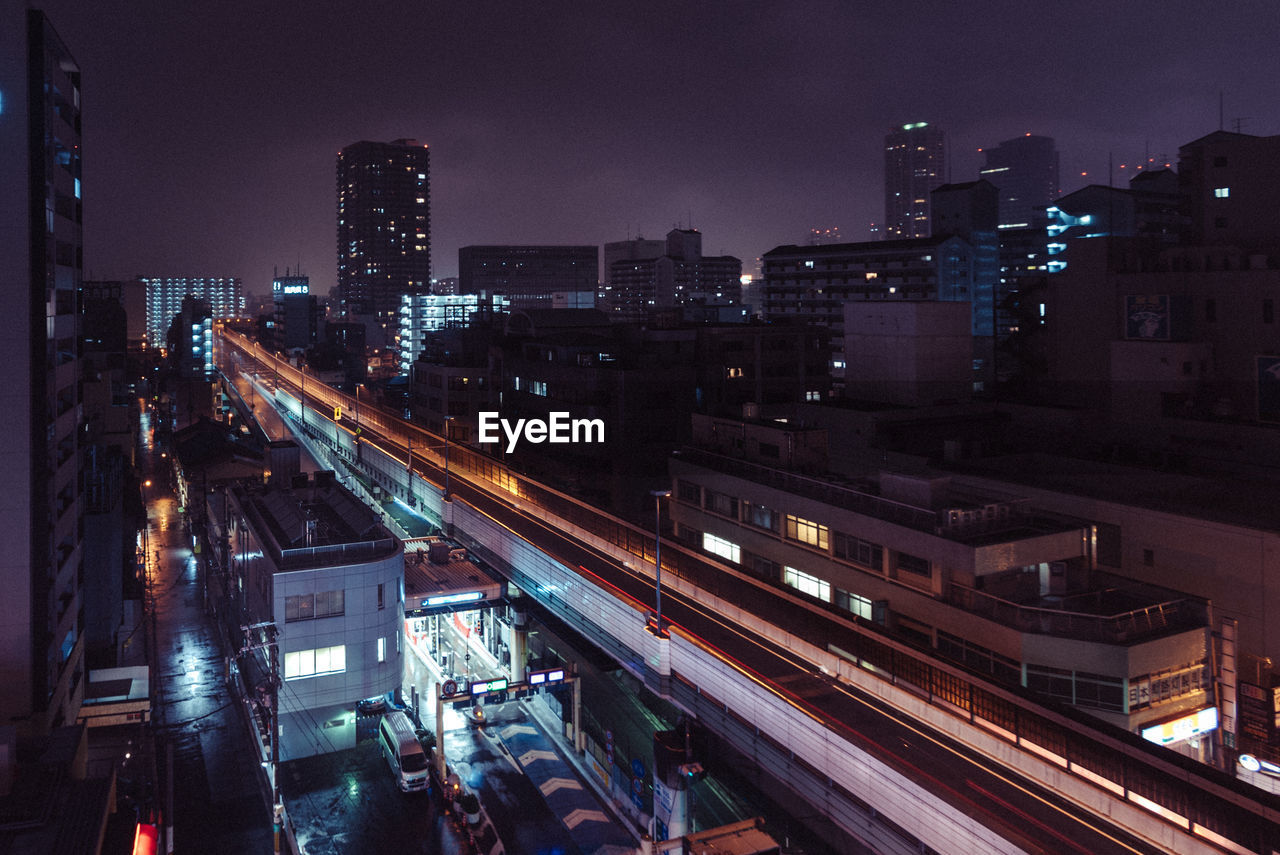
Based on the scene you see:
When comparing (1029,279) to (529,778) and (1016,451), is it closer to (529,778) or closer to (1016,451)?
(1016,451)

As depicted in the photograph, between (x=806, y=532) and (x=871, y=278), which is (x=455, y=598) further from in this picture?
(x=871, y=278)

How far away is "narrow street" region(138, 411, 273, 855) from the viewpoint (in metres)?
22.1

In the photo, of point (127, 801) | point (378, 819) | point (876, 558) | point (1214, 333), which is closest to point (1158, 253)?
point (1214, 333)

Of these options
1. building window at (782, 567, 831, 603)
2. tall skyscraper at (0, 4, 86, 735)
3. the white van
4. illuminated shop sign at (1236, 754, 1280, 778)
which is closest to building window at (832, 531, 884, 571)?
building window at (782, 567, 831, 603)

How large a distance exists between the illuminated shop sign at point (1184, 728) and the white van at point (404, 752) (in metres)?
17.1

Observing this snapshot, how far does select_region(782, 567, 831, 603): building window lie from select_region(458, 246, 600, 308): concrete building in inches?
5717

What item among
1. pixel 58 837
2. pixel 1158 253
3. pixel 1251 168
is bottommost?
pixel 58 837

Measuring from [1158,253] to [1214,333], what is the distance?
5836 mm

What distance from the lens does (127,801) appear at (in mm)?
19531

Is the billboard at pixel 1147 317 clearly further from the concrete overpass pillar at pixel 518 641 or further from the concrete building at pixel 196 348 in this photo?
the concrete building at pixel 196 348

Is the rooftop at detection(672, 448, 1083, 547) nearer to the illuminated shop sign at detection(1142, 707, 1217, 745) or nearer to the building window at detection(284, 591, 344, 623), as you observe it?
the illuminated shop sign at detection(1142, 707, 1217, 745)

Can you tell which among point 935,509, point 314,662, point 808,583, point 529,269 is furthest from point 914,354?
point 529,269

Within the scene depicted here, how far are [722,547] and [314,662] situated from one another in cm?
1700

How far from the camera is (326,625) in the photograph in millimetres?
25375
